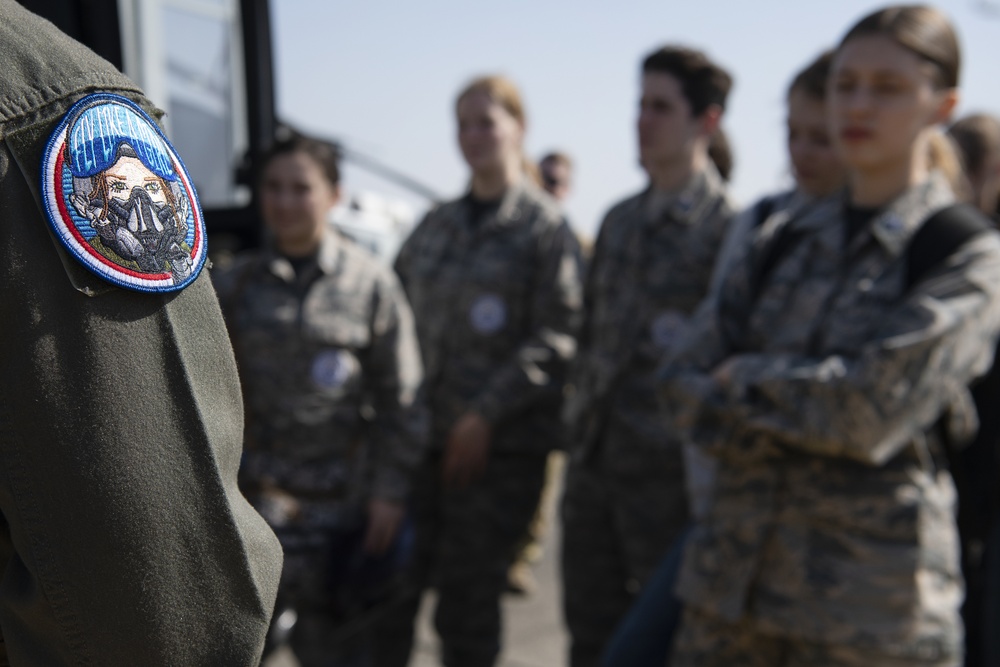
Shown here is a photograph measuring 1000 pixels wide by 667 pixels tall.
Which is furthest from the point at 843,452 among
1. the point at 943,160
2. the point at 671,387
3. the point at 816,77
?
the point at 816,77

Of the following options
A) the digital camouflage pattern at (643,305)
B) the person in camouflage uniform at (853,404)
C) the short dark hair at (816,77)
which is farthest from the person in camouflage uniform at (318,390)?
the short dark hair at (816,77)

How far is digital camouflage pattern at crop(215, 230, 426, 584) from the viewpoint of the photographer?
2840mm

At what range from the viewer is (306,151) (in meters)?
3.01

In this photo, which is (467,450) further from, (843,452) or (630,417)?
(843,452)

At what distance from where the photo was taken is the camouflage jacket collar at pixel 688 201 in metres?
3.20

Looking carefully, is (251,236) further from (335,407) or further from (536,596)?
(536,596)

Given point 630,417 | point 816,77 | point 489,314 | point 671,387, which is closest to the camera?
point 671,387

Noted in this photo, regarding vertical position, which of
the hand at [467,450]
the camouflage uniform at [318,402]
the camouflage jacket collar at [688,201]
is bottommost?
the hand at [467,450]

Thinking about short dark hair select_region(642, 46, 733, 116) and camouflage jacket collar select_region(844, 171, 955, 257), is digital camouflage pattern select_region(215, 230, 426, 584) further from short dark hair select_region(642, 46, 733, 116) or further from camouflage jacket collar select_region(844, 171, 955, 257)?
camouflage jacket collar select_region(844, 171, 955, 257)

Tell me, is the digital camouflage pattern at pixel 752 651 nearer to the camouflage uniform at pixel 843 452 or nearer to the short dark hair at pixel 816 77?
the camouflage uniform at pixel 843 452

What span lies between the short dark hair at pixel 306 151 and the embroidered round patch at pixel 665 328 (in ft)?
3.35

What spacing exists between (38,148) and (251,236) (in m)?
2.50

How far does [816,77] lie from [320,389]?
151 centimetres

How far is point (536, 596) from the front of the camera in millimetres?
4973
